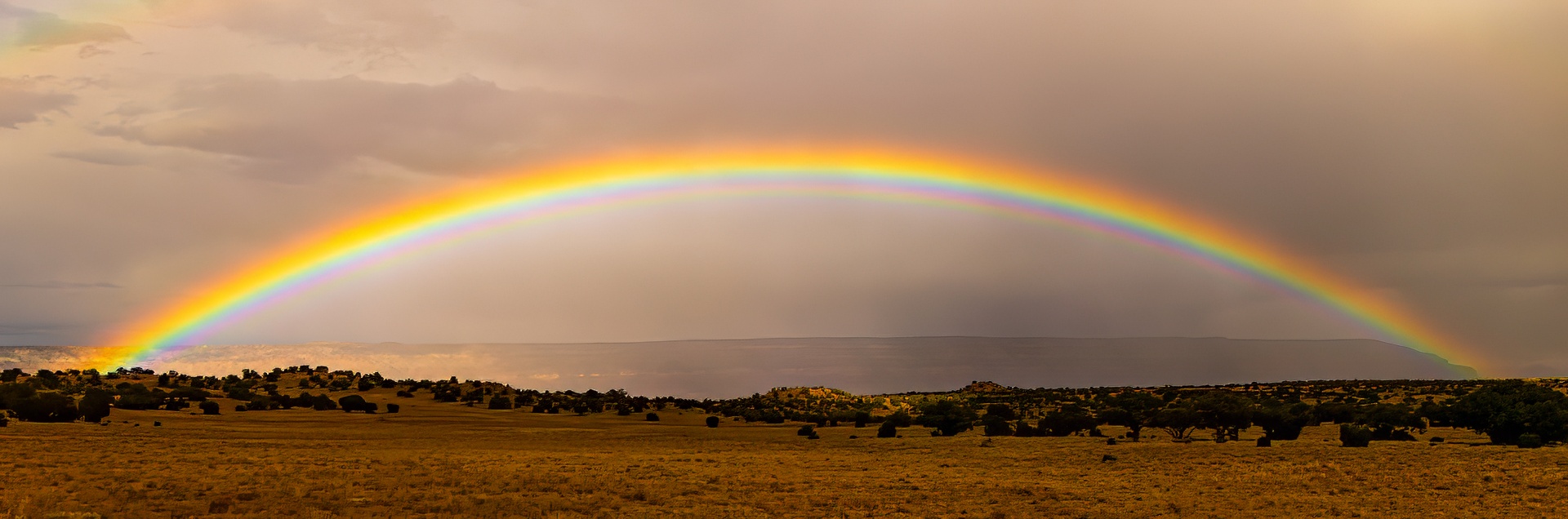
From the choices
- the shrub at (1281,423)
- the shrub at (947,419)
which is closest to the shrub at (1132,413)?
the shrub at (1281,423)

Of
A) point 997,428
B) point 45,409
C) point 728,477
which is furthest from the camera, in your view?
point 997,428

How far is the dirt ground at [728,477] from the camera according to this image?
29.9 metres

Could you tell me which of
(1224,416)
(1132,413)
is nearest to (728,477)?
(1224,416)

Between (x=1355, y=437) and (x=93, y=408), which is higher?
(x=1355, y=437)

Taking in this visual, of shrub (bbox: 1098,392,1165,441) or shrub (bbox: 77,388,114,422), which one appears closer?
shrub (bbox: 77,388,114,422)

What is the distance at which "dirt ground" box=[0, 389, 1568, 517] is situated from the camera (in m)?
29.9

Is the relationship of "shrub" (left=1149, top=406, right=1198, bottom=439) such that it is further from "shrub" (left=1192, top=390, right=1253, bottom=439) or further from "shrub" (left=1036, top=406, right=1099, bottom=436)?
"shrub" (left=1036, top=406, right=1099, bottom=436)

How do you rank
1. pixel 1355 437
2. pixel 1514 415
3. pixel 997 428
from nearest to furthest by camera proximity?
pixel 1355 437 → pixel 1514 415 → pixel 997 428

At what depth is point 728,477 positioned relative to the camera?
4025cm

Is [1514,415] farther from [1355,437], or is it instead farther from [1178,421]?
[1178,421]

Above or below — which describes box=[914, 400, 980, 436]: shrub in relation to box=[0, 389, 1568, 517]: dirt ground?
above

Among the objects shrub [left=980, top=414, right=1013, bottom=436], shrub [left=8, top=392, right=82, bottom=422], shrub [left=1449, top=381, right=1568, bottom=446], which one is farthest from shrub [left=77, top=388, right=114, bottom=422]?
shrub [left=1449, top=381, right=1568, bottom=446]

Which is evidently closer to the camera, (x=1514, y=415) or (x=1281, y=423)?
(x=1514, y=415)

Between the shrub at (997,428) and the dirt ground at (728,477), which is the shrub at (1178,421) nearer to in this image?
the dirt ground at (728,477)
